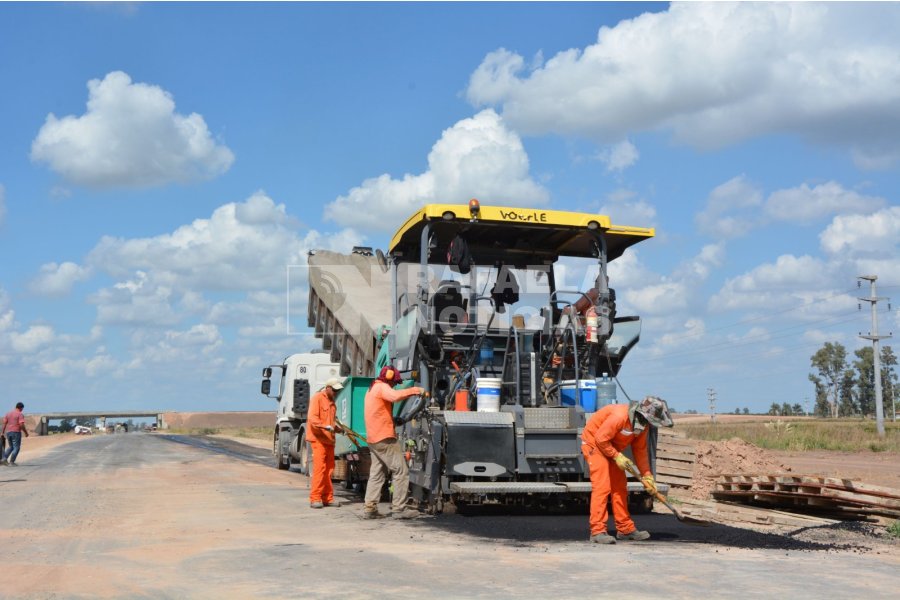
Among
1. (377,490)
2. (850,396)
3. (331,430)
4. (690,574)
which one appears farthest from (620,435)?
(850,396)

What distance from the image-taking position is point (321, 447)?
12000 millimetres

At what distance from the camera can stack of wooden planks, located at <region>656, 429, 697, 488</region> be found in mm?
14023

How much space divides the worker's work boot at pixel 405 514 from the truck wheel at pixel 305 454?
5871 millimetres

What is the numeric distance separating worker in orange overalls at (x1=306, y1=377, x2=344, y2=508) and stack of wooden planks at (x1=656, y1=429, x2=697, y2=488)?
5055 mm

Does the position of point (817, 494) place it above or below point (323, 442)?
below

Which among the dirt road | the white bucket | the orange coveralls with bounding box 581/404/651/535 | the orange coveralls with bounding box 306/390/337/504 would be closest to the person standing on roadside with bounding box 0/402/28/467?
the dirt road

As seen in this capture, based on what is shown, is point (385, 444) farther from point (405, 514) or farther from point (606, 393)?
point (606, 393)

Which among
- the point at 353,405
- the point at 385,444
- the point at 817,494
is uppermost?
the point at 353,405

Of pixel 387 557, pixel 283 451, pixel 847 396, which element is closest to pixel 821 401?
pixel 847 396

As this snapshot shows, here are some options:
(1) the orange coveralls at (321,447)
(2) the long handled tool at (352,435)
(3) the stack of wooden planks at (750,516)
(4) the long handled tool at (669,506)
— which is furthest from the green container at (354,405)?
(4) the long handled tool at (669,506)

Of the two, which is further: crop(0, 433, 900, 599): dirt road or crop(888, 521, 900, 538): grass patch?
crop(888, 521, 900, 538): grass patch

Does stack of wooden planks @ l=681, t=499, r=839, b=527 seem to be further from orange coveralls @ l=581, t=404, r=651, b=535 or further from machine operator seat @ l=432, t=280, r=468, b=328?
machine operator seat @ l=432, t=280, r=468, b=328

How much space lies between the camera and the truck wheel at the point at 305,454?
16173 mm

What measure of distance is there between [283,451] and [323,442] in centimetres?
885
